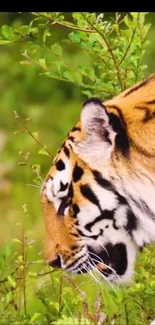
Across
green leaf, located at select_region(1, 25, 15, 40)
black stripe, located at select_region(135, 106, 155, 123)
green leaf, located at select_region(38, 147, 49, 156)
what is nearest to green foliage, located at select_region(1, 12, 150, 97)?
green leaf, located at select_region(1, 25, 15, 40)

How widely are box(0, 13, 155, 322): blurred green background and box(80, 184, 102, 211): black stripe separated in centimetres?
32

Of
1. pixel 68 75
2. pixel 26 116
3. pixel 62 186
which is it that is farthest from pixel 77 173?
pixel 26 116

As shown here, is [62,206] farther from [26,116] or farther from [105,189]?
[26,116]

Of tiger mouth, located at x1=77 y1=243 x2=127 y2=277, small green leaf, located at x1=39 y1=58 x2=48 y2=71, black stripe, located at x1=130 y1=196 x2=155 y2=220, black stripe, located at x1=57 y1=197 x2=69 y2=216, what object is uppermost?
small green leaf, located at x1=39 y1=58 x2=48 y2=71

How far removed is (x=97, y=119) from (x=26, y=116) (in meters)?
0.74

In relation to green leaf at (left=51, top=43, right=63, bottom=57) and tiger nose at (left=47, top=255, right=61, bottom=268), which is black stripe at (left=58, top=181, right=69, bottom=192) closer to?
tiger nose at (left=47, top=255, right=61, bottom=268)

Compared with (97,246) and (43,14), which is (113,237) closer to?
(97,246)

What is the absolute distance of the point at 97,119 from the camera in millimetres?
3029

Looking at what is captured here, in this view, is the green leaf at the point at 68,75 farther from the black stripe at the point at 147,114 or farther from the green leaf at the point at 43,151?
the black stripe at the point at 147,114

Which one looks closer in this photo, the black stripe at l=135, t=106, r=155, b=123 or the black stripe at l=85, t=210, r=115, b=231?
the black stripe at l=135, t=106, r=155, b=123

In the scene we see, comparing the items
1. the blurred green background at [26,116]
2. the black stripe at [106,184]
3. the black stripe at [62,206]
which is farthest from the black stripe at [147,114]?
the blurred green background at [26,116]

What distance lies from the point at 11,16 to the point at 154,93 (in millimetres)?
860

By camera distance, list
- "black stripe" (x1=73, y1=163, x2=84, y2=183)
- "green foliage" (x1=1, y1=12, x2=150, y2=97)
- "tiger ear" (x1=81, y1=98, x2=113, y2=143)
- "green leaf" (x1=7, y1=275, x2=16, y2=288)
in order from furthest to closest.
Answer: "green foliage" (x1=1, y1=12, x2=150, y2=97) → "green leaf" (x1=7, y1=275, x2=16, y2=288) → "black stripe" (x1=73, y1=163, x2=84, y2=183) → "tiger ear" (x1=81, y1=98, x2=113, y2=143)

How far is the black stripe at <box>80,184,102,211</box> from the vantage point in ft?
10.3
